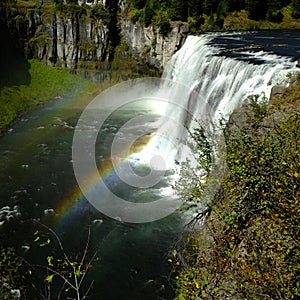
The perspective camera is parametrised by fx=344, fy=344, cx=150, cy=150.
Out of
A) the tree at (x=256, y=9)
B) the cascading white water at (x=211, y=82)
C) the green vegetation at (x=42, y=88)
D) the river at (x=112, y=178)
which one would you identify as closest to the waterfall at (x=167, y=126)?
the cascading white water at (x=211, y=82)

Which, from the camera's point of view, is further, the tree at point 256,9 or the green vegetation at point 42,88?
the tree at point 256,9

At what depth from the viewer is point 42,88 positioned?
4038 cm

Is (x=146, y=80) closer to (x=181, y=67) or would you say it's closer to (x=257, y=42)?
(x=181, y=67)

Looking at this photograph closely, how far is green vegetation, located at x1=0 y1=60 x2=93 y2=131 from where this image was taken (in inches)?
1427

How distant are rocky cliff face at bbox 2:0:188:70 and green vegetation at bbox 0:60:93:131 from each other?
4.64 ft

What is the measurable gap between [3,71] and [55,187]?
72.6 feet

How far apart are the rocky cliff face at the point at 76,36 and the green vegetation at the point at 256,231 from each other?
1299 inches

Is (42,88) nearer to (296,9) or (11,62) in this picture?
(11,62)

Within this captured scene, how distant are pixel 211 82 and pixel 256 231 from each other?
67.1ft

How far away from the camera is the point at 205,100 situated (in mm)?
25688

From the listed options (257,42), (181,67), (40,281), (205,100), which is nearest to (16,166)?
(40,281)

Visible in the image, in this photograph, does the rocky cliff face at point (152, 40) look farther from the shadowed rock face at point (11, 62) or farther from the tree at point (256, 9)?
the tree at point (256, 9)

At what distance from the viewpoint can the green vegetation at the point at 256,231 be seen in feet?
20.8

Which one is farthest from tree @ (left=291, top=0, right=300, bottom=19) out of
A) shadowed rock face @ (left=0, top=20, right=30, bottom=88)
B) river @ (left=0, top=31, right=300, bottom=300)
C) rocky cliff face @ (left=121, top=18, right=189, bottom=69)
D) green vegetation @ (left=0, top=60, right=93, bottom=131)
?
shadowed rock face @ (left=0, top=20, right=30, bottom=88)
